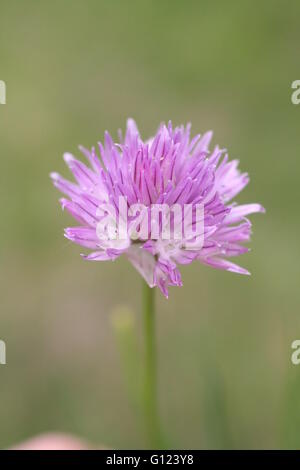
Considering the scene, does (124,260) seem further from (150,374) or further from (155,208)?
(155,208)

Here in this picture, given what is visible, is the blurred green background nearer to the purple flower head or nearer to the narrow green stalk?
the narrow green stalk

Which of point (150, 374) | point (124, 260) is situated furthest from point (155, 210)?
point (124, 260)

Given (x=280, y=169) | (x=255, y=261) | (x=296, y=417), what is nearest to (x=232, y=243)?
(x=296, y=417)

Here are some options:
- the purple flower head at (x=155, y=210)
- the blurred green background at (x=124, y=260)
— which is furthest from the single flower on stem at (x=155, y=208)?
the blurred green background at (x=124, y=260)

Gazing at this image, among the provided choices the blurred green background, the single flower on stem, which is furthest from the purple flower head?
the blurred green background

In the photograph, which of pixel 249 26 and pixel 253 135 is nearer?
pixel 253 135

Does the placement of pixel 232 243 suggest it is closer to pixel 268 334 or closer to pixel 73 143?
pixel 268 334
